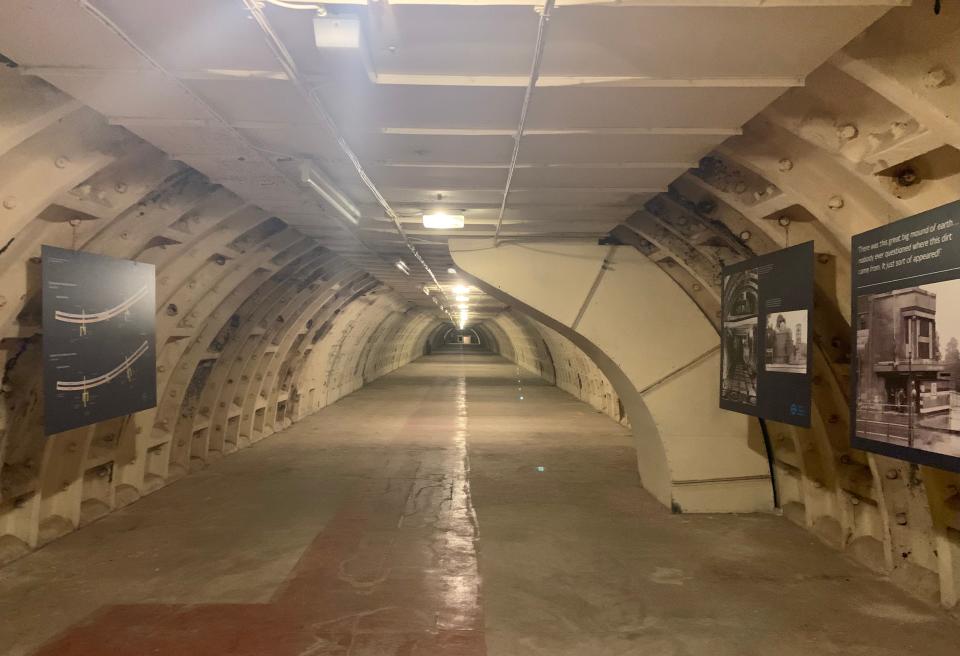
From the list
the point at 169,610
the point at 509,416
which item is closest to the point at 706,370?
the point at 169,610

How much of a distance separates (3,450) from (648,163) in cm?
663

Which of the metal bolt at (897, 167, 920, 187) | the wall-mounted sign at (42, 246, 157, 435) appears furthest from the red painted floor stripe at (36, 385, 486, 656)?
the metal bolt at (897, 167, 920, 187)

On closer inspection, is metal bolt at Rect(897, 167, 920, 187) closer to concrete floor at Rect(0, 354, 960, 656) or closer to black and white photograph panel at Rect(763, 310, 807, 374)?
black and white photograph panel at Rect(763, 310, 807, 374)

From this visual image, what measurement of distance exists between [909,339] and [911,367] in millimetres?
185

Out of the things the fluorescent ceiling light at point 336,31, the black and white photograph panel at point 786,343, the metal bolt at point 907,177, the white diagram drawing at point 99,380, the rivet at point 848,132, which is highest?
the fluorescent ceiling light at point 336,31

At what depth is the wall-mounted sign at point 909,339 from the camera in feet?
12.8

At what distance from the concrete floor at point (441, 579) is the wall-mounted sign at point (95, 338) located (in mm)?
1679

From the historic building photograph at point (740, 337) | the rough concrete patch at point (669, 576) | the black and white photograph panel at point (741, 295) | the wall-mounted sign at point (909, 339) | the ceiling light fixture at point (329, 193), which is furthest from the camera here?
the historic building photograph at point (740, 337)

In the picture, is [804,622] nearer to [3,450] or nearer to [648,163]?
[648,163]

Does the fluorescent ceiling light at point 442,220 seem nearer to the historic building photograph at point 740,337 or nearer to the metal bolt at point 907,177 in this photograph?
the historic building photograph at point 740,337

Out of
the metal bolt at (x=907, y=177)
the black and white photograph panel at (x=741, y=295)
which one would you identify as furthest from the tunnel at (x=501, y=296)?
the black and white photograph panel at (x=741, y=295)

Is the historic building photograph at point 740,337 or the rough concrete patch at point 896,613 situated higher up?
the historic building photograph at point 740,337

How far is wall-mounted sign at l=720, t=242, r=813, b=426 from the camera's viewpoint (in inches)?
225

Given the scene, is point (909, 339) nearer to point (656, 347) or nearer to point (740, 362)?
point (740, 362)
